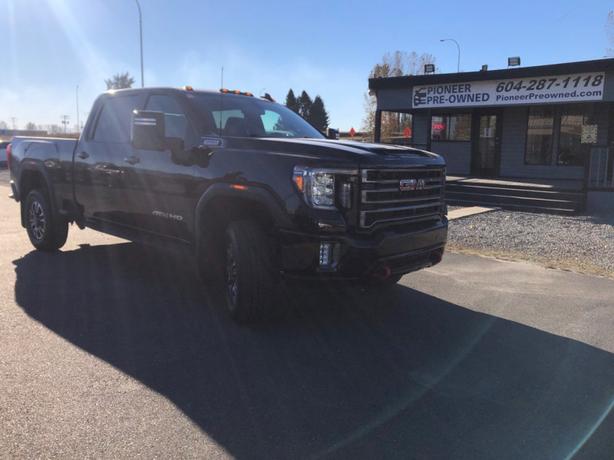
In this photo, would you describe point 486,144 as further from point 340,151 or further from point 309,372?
point 309,372

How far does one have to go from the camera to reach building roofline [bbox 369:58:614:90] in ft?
44.7

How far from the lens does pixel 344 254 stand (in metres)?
4.08

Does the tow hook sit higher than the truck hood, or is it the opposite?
the truck hood

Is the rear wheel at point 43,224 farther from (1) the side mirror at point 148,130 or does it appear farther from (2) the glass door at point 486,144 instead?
(2) the glass door at point 486,144

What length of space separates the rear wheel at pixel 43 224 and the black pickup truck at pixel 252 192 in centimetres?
83

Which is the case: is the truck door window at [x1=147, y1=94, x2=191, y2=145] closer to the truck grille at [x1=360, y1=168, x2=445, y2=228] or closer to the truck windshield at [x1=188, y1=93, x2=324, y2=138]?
the truck windshield at [x1=188, y1=93, x2=324, y2=138]

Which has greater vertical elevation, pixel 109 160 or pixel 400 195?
pixel 109 160

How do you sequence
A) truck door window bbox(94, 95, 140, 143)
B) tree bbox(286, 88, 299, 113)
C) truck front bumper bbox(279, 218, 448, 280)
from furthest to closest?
1. tree bbox(286, 88, 299, 113)
2. truck door window bbox(94, 95, 140, 143)
3. truck front bumper bbox(279, 218, 448, 280)

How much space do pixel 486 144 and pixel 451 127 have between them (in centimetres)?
137

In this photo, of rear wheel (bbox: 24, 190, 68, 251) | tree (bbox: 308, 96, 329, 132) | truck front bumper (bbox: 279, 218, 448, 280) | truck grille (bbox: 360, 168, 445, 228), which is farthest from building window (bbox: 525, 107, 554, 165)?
tree (bbox: 308, 96, 329, 132)

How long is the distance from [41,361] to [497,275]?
521cm

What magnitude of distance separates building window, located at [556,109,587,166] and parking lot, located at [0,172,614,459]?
35.3 ft

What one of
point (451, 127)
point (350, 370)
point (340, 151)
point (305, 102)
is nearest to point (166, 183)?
point (340, 151)

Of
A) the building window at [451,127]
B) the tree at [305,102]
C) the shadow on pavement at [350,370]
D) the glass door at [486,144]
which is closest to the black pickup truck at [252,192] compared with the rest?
the shadow on pavement at [350,370]
